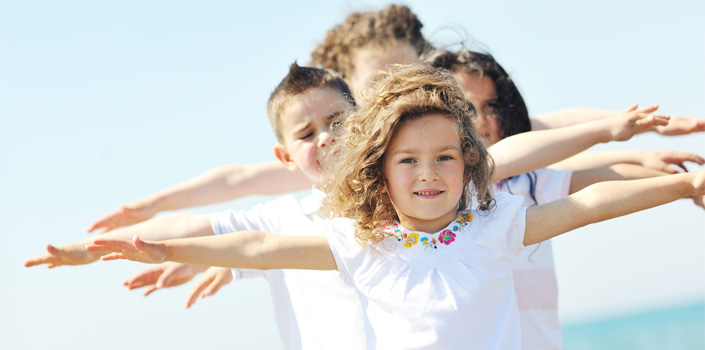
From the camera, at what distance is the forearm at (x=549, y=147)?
3.28m

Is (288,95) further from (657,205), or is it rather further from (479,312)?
(657,205)

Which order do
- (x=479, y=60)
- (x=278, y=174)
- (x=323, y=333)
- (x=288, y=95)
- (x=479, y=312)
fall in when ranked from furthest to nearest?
(x=278, y=174) → (x=479, y=60) → (x=288, y=95) → (x=323, y=333) → (x=479, y=312)

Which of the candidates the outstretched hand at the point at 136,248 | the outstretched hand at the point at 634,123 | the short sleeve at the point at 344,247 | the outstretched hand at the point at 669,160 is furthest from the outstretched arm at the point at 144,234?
the outstretched hand at the point at 669,160

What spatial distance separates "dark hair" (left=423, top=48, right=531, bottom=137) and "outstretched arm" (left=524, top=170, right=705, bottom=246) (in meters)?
1.28

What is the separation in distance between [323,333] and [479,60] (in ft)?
5.97

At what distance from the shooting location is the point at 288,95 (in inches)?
146

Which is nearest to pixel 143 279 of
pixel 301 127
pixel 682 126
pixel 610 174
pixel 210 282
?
pixel 210 282

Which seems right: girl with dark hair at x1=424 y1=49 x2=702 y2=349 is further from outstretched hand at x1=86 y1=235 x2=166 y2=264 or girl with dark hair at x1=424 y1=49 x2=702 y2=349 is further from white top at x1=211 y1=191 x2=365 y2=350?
outstretched hand at x1=86 y1=235 x2=166 y2=264

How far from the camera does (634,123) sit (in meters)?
3.27

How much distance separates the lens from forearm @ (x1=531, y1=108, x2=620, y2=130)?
4219 mm

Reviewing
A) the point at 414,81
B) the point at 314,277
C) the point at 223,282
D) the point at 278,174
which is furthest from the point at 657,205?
the point at 278,174

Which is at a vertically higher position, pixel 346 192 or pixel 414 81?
pixel 414 81

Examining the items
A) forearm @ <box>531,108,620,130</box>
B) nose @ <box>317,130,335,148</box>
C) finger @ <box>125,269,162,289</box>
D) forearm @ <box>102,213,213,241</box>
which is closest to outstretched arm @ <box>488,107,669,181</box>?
nose @ <box>317,130,335,148</box>

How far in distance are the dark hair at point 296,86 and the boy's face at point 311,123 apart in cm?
4
